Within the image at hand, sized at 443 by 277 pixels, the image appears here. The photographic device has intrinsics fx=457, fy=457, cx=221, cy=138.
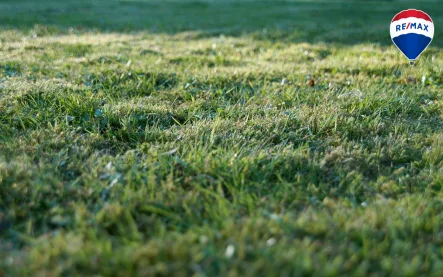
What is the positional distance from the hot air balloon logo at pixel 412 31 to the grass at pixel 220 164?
227mm

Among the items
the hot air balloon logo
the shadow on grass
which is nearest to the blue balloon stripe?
the hot air balloon logo

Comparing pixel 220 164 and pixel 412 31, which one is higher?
pixel 412 31

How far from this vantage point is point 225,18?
11312 mm

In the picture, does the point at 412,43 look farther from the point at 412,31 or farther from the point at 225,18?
the point at 225,18

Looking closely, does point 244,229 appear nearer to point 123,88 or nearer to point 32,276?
point 32,276

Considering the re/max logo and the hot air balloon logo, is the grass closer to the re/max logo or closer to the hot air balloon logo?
the hot air balloon logo

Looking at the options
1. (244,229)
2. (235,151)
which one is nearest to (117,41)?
(235,151)

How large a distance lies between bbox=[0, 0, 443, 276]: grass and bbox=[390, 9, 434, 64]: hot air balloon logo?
0.23 m

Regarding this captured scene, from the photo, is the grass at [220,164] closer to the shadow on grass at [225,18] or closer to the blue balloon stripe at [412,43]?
the blue balloon stripe at [412,43]

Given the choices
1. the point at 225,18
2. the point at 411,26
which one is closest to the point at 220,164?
the point at 411,26

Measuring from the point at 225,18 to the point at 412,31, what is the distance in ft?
22.6

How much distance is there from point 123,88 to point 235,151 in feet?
5.95

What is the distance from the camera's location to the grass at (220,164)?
6.26 ft

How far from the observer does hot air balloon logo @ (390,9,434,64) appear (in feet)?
15.9
